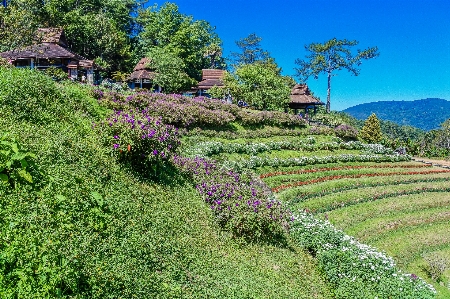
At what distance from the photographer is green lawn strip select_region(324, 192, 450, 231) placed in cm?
1593

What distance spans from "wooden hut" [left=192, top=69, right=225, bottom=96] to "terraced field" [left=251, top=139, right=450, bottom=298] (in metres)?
23.3

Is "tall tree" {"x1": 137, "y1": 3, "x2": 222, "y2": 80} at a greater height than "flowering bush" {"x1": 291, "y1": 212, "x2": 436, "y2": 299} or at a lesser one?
greater

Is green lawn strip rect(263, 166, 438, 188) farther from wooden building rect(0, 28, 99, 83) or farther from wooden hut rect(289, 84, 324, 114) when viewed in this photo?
wooden building rect(0, 28, 99, 83)

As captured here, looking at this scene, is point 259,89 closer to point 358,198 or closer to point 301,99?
point 301,99

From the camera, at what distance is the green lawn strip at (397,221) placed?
15.1 metres

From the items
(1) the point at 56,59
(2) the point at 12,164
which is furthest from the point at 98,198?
(1) the point at 56,59

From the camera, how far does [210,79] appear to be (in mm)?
44000

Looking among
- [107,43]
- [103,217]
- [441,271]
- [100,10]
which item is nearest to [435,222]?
[441,271]

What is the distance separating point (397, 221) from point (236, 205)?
972 centimetres

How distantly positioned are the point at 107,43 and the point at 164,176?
33.5 metres

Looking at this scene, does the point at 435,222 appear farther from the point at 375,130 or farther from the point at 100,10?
the point at 100,10

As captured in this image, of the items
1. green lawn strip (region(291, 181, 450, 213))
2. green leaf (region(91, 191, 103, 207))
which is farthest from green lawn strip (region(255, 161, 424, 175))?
green leaf (region(91, 191, 103, 207))

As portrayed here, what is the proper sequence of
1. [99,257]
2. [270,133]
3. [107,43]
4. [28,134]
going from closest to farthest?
1. [99,257]
2. [28,134]
3. [270,133]
4. [107,43]

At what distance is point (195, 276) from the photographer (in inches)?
293
